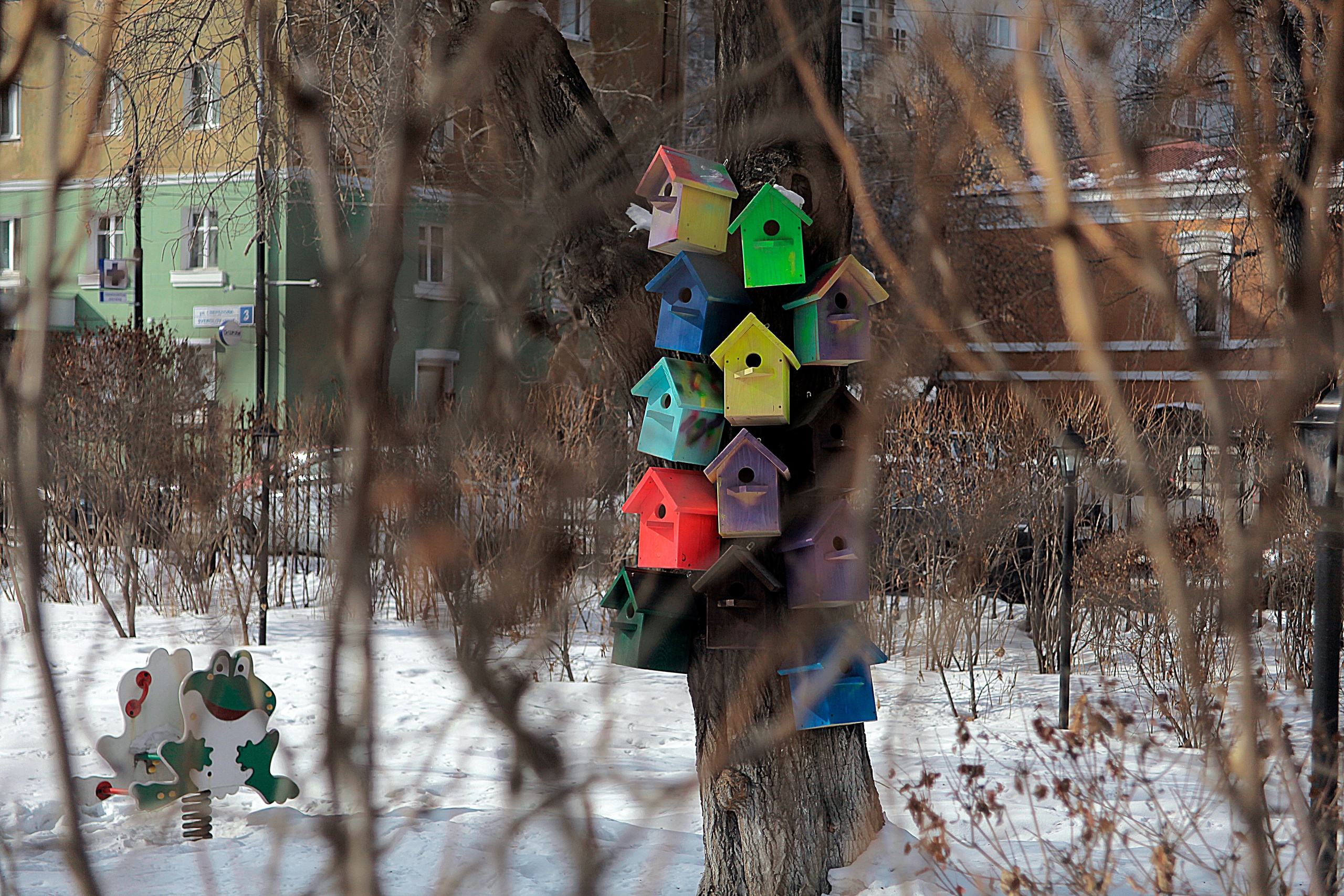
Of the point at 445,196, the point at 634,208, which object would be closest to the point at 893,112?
the point at 445,196

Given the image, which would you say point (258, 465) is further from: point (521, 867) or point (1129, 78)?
point (1129, 78)

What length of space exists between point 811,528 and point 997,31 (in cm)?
246

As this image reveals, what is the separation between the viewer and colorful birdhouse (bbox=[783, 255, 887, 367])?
10.8ft

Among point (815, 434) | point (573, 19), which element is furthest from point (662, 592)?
point (573, 19)

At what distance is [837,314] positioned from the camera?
3.32m

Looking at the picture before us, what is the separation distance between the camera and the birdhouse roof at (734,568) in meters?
3.21

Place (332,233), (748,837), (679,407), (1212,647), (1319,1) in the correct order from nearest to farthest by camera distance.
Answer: (332,233), (1319,1), (679,407), (748,837), (1212,647)

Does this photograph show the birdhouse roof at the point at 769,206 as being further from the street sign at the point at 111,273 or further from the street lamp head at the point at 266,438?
the street lamp head at the point at 266,438

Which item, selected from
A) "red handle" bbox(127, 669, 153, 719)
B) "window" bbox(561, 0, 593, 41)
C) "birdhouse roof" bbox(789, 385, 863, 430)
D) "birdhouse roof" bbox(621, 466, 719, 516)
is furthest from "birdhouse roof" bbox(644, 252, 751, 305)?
"window" bbox(561, 0, 593, 41)

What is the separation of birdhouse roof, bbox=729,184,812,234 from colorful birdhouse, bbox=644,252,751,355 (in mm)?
162

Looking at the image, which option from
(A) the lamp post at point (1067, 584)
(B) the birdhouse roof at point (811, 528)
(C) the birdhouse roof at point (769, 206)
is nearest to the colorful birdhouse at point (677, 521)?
(B) the birdhouse roof at point (811, 528)

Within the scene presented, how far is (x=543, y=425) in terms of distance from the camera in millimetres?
757

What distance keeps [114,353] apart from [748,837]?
6.79 metres

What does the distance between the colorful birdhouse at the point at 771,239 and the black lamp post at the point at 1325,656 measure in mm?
1283
